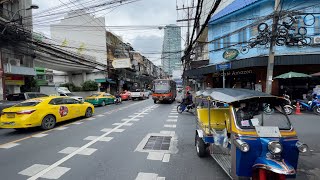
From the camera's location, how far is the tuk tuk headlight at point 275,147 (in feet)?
12.1

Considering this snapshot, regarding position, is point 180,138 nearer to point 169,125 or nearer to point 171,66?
point 169,125

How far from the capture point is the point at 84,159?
5938 millimetres

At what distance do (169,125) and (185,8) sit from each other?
14070 mm

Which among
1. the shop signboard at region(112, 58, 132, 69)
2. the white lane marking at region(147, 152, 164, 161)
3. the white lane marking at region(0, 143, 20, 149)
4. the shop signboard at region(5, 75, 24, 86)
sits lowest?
the white lane marking at region(0, 143, 20, 149)

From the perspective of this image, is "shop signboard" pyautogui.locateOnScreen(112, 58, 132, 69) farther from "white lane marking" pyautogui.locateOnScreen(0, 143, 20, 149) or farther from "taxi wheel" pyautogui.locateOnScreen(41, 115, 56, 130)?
"white lane marking" pyautogui.locateOnScreen(0, 143, 20, 149)

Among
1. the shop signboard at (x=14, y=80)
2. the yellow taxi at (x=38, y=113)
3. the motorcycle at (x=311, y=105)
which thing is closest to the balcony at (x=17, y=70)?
the shop signboard at (x=14, y=80)

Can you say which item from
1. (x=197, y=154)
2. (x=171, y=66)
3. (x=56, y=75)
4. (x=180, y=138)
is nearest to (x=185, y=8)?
(x=180, y=138)

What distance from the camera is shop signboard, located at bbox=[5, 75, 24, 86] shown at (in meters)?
19.1

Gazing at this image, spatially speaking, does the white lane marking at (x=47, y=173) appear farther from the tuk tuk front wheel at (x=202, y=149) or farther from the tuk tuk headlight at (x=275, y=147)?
the tuk tuk headlight at (x=275, y=147)

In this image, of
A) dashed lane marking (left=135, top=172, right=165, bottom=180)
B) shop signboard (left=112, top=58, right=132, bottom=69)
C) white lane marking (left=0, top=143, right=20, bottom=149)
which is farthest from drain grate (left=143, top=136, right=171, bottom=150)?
shop signboard (left=112, top=58, right=132, bottom=69)

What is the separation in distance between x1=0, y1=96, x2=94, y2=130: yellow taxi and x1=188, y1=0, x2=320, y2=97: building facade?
11.7 meters

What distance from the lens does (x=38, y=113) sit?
9.70m

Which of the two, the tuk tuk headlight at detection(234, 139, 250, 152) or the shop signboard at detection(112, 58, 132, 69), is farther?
the shop signboard at detection(112, 58, 132, 69)

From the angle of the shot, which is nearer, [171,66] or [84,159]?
[84,159]
